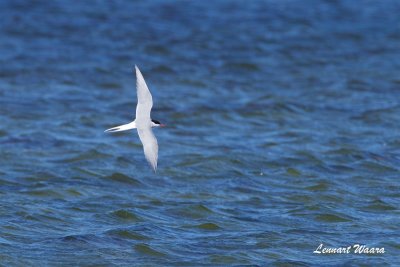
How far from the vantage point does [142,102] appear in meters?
8.17

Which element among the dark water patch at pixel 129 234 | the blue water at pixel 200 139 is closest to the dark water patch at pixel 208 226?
the blue water at pixel 200 139

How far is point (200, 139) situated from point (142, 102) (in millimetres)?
3955

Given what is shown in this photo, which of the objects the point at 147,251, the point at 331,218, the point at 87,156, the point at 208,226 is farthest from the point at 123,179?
the point at 331,218

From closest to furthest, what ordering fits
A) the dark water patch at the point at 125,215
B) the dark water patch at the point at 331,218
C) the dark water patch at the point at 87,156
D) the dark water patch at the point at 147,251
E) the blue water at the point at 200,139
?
the dark water patch at the point at 147,251, the blue water at the point at 200,139, the dark water patch at the point at 125,215, the dark water patch at the point at 331,218, the dark water patch at the point at 87,156

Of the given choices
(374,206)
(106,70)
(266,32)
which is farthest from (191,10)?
(374,206)

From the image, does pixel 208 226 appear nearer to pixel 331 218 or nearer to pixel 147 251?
pixel 147 251

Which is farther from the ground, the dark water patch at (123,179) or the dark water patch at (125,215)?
the dark water patch at (125,215)

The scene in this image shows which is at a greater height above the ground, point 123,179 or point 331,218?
point 331,218

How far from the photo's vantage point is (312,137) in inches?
481

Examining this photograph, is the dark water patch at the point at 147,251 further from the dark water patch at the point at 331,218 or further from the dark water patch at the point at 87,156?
the dark water patch at the point at 87,156

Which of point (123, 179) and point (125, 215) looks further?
point (123, 179)

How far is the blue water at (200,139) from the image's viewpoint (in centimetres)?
815

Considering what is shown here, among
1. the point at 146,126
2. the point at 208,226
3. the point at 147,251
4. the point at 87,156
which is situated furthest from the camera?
the point at 87,156

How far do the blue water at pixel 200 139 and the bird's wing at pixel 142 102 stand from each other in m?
0.97
